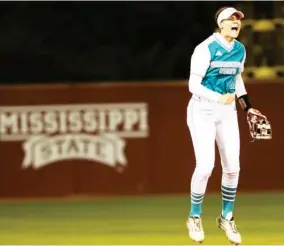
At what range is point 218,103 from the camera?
8.12 metres

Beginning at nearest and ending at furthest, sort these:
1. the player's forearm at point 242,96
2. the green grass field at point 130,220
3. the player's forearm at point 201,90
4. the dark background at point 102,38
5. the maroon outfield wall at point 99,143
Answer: the player's forearm at point 201,90 < the player's forearm at point 242,96 < the green grass field at point 130,220 < the maroon outfield wall at point 99,143 < the dark background at point 102,38

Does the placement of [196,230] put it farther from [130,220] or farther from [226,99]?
[130,220]

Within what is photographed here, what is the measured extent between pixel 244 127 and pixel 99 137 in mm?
1814

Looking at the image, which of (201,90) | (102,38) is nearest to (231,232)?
(201,90)

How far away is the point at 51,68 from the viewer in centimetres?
1430

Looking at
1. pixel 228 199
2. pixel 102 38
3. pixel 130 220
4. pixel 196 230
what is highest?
pixel 102 38

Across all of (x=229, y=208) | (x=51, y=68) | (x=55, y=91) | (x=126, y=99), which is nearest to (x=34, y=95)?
(x=55, y=91)

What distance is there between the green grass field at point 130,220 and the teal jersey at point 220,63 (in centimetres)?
147

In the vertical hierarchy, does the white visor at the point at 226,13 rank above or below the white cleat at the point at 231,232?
above

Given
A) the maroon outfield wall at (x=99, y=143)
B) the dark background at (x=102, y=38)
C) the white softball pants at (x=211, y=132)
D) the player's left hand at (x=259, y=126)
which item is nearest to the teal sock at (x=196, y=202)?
the white softball pants at (x=211, y=132)

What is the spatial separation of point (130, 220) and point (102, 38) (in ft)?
14.2

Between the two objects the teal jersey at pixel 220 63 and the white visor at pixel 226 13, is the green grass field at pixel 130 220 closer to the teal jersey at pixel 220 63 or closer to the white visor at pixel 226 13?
the teal jersey at pixel 220 63

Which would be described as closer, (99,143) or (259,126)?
(259,126)

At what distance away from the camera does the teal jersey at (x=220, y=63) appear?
8.03 metres
